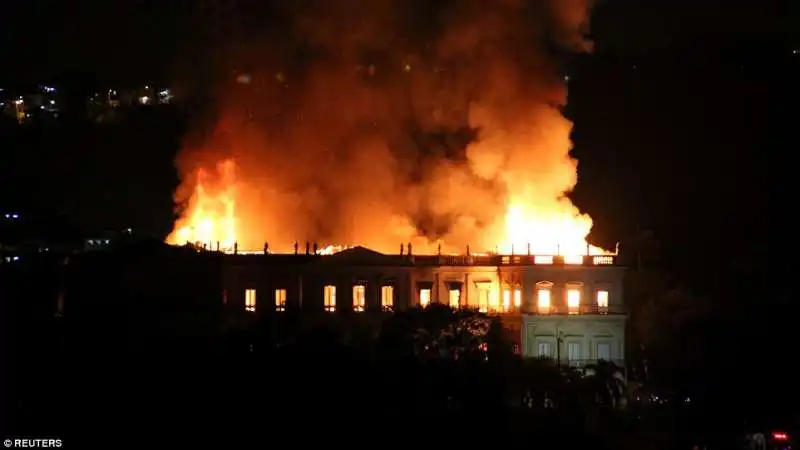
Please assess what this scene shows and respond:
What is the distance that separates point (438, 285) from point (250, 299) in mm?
8855

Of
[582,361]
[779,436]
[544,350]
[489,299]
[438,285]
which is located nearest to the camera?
[779,436]

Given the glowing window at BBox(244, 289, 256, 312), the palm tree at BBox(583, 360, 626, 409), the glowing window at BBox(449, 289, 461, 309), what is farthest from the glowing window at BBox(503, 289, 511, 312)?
the glowing window at BBox(244, 289, 256, 312)

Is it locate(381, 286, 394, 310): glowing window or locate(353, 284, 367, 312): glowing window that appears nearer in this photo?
locate(353, 284, 367, 312): glowing window

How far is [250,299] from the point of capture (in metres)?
71.8

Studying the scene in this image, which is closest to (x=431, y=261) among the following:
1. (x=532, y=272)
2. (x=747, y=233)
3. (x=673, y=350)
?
(x=532, y=272)

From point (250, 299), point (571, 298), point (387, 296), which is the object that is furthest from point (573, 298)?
point (250, 299)

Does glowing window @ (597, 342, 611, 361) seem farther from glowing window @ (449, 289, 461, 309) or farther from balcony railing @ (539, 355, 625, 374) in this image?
glowing window @ (449, 289, 461, 309)

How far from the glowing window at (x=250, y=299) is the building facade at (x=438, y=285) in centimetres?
5

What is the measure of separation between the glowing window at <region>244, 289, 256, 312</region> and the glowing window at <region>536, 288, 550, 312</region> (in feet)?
43.4

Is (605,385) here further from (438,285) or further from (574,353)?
(438,285)

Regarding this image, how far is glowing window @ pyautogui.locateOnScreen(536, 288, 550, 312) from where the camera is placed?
70.9 m

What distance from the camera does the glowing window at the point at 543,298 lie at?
70875 millimetres

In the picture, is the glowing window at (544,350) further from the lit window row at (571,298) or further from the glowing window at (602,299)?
the glowing window at (602,299)

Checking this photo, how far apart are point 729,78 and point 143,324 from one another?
1647 inches
